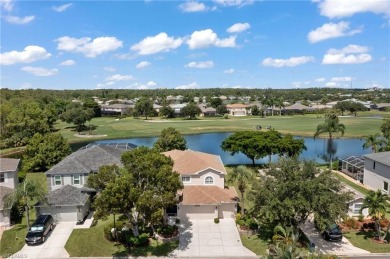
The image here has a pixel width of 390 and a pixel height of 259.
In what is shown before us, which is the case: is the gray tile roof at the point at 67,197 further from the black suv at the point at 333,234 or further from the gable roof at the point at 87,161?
the black suv at the point at 333,234

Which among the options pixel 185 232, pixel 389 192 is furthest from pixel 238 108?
pixel 185 232

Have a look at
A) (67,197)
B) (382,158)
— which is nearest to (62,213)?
(67,197)

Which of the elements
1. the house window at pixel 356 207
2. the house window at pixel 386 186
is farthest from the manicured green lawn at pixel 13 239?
the house window at pixel 386 186

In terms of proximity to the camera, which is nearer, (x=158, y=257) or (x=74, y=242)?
(x=158, y=257)

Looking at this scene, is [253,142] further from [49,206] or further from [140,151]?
[49,206]

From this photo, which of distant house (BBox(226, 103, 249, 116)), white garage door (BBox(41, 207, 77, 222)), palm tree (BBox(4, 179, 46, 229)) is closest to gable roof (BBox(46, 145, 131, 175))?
white garage door (BBox(41, 207, 77, 222))
